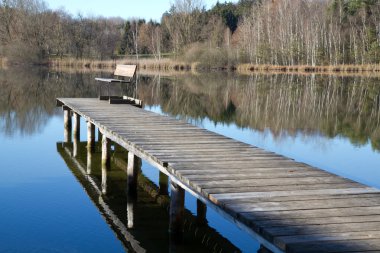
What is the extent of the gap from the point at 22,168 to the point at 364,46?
46.7m

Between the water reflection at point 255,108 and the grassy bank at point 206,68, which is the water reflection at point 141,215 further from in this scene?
the grassy bank at point 206,68

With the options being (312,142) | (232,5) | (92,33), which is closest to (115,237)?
(312,142)

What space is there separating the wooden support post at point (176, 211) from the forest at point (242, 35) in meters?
47.7

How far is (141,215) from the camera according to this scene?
7.38 m

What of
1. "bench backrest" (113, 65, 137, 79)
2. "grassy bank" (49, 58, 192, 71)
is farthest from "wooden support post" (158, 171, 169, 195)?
"grassy bank" (49, 58, 192, 71)

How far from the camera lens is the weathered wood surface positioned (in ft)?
12.9

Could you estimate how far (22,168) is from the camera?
10.2m

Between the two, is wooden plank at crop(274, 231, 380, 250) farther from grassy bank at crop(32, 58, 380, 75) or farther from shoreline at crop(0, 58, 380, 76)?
grassy bank at crop(32, 58, 380, 75)

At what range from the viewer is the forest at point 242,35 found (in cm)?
5369

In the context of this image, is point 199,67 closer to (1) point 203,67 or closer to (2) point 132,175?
(1) point 203,67

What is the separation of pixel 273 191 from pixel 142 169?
543 cm

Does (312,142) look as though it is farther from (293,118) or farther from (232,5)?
(232,5)

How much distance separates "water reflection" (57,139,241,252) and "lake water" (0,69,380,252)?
1 cm

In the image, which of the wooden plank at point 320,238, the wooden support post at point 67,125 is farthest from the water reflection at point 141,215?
the wooden support post at point 67,125
